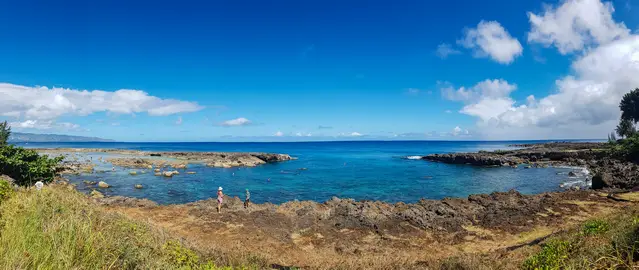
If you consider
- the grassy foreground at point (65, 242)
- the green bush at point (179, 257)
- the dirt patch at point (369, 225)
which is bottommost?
the dirt patch at point (369, 225)

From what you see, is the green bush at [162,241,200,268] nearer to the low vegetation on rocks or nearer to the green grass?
the green grass

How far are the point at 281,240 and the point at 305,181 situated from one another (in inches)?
1086

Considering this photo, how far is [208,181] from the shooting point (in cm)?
4056

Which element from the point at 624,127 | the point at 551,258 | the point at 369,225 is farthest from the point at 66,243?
the point at 624,127

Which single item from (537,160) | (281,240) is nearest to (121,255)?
(281,240)

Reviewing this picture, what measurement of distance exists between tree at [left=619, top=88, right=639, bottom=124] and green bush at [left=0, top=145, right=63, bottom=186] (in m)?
112

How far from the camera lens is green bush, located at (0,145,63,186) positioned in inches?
716

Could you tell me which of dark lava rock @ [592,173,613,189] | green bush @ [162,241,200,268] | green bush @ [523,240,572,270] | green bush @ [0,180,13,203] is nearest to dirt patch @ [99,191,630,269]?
green bush @ [523,240,572,270]

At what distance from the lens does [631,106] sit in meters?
78.9

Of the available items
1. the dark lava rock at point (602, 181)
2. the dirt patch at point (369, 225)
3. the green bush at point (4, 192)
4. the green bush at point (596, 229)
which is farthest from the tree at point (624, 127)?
the green bush at point (4, 192)

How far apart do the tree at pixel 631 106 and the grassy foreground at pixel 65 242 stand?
108087 millimetres

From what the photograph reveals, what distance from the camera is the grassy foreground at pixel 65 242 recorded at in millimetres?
4879

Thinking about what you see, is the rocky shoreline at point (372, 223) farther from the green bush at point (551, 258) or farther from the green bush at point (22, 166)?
the green bush at point (551, 258)

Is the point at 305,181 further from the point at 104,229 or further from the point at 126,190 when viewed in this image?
the point at 104,229
